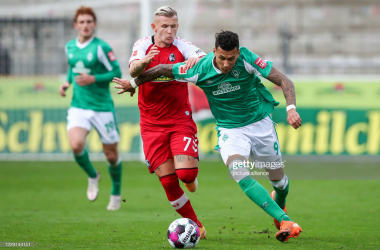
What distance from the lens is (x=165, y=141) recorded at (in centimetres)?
610

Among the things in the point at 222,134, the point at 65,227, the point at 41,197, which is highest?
the point at 222,134

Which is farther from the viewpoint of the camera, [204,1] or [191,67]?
[204,1]

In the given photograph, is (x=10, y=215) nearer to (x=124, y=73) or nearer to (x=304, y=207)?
(x=304, y=207)

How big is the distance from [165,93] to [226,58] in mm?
1067

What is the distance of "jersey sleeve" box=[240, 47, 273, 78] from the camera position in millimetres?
5467

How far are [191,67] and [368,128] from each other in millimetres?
10000

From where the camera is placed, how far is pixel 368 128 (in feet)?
47.1

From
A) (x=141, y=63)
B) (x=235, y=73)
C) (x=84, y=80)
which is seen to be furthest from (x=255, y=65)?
(x=84, y=80)

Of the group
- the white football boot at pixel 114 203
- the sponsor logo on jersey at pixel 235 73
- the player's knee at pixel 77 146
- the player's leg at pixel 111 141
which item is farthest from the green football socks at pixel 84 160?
the sponsor logo on jersey at pixel 235 73

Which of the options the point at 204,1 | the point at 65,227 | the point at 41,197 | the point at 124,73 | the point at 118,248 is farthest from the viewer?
the point at 204,1

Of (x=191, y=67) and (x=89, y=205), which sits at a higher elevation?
(x=191, y=67)

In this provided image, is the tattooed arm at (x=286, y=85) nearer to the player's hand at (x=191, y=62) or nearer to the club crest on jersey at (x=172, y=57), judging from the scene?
the player's hand at (x=191, y=62)

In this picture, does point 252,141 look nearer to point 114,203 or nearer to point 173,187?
point 173,187

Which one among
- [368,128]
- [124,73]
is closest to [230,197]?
[368,128]
